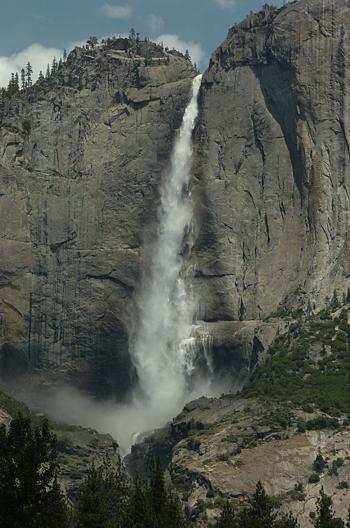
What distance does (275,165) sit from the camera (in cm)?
17438

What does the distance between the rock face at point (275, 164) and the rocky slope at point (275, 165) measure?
129 millimetres

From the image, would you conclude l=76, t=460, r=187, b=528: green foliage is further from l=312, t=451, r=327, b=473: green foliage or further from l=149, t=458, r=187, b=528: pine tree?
l=312, t=451, r=327, b=473: green foliage

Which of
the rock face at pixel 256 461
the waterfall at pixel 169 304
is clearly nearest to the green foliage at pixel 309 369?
the rock face at pixel 256 461

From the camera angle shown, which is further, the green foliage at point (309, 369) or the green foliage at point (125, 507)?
the green foliage at point (309, 369)

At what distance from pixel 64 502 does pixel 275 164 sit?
3514 inches

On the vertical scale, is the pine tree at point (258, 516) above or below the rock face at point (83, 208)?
below

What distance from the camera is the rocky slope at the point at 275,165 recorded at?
168875 millimetres

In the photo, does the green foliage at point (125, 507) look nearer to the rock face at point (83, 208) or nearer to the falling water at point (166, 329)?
the falling water at point (166, 329)

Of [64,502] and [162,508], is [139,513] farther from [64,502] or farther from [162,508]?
[64,502]

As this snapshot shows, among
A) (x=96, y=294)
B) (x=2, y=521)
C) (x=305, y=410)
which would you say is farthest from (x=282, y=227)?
(x=2, y=521)

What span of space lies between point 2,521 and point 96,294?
9244 cm

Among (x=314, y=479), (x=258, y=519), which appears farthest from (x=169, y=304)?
(x=258, y=519)

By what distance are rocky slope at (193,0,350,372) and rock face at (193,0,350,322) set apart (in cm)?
13

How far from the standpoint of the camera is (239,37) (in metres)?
181
